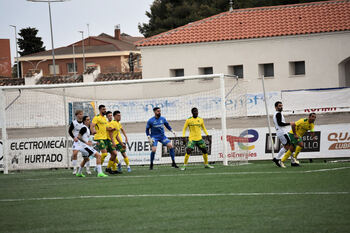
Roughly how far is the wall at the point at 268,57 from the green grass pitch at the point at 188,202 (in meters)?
20.5

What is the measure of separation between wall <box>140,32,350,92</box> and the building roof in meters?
0.38

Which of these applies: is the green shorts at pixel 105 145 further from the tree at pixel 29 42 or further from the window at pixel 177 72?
the tree at pixel 29 42

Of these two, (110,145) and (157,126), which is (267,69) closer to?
(157,126)

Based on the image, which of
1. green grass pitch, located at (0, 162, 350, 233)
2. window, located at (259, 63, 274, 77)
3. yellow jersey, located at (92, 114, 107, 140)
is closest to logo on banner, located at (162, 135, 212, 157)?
yellow jersey, located at (92, 114, 107, 140)

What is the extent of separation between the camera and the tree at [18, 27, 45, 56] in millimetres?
98750

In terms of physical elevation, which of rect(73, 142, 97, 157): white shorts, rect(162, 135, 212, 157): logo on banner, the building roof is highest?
the building roof

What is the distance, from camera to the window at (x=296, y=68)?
121 ft

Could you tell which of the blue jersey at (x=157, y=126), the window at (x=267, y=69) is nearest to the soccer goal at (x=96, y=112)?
the blue jersey at (x=157, y=126)

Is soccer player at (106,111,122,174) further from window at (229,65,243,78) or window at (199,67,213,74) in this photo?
window at (199,67,213,74)

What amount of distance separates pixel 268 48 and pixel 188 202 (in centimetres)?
2756

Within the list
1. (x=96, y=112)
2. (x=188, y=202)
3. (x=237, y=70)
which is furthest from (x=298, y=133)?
(x=237, y=70)

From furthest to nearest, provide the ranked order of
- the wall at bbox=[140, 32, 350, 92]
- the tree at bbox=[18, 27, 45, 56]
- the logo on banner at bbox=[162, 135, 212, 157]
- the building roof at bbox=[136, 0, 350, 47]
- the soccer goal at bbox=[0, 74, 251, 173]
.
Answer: the tree at bbox=[18, 27, 45, 56], the building roof at bbox=[136, 0, 350, 47], the wall at bbox=[140, 32, 350, 92], the logo on banner at bbox=[162, 135, 212, 157], the soccer goal at bbox=[0, 74, 251, 173]

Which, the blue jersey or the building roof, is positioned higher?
the building roof

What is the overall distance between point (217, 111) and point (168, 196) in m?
12.8
